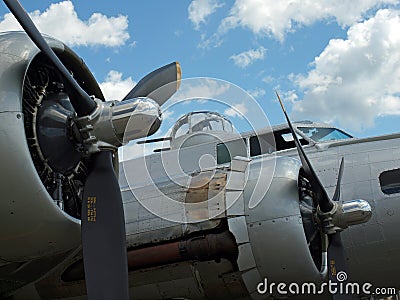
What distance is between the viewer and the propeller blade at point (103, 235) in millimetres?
4645

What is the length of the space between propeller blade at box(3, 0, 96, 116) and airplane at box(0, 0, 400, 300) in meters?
0.01

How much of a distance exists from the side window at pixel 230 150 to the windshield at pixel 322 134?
3.81 ft

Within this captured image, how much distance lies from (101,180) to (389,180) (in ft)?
13.7

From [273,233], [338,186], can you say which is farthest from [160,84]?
[338,186]

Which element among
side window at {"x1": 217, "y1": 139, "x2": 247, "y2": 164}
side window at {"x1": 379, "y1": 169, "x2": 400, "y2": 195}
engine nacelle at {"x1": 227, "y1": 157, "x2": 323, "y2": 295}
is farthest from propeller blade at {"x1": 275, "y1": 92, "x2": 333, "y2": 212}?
side window at {"x1": 217, "y1": 139, "x2": 247, "y2": 164}

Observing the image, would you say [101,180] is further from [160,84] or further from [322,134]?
[322,134]

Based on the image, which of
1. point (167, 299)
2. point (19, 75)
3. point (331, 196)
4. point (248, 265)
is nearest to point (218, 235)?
point (248, 265)

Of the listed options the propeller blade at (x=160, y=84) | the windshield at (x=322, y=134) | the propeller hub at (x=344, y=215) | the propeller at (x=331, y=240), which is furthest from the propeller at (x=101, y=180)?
the windshield at (x=322, y=134)

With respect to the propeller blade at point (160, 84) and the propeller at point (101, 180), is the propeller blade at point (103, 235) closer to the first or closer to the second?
the propeller at point (101, 180)

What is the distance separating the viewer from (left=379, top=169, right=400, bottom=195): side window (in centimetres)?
752

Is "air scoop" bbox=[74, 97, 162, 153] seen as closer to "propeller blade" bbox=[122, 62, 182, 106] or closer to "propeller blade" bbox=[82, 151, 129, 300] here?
"propeller blade" bbox=[82, 151, 129, 300]

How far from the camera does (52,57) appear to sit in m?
4.71

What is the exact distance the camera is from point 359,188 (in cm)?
762

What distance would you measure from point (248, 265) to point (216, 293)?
83 cm
